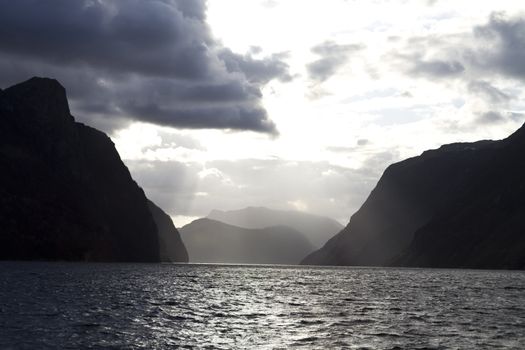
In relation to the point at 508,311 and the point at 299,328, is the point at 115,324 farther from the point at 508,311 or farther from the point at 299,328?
the point at 508,311

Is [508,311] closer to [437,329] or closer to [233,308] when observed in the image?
[437,329]

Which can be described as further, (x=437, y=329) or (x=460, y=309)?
(x=460, y=309)

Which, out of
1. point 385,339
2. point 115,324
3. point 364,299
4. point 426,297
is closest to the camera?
point 385,339

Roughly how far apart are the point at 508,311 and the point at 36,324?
5427 cm

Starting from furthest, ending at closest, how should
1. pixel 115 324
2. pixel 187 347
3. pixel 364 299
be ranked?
pixel 364 299, pixel 115 324, pixel 187 347

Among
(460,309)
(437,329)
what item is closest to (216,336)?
(437,329)

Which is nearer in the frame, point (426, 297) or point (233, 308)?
point (233, 308)

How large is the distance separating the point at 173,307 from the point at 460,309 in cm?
3589

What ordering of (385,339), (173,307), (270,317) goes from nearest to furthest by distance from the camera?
1. (385,339)
2. (270,317)
3. (173,307)

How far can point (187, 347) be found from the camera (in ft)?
151

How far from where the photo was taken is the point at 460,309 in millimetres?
80438

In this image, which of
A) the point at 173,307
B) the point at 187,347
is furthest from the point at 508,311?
the point at 187,347

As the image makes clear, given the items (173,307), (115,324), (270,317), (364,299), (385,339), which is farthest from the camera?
(364,299)

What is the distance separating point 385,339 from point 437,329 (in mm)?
9532
